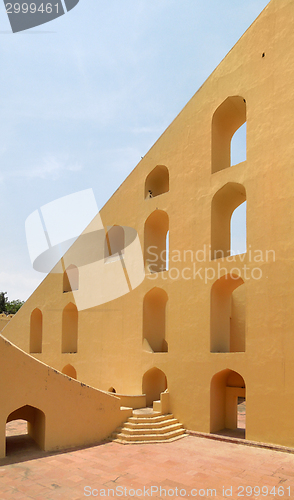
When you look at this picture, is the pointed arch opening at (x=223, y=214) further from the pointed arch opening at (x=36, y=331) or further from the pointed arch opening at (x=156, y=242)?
the pointed arch opening at (x=36, y=331)

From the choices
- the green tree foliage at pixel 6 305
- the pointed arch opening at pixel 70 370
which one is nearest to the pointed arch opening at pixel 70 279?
the pointed arch opening at pixel 70 370

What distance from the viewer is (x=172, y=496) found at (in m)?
6.80

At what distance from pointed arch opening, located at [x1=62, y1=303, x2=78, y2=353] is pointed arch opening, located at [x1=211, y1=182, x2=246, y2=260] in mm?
7622

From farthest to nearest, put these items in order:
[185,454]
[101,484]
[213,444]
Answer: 1. [213,444]
2. [185,454]
3. [101,484]

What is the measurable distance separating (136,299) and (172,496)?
750 cm

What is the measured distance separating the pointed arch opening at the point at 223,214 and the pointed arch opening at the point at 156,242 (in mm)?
2196

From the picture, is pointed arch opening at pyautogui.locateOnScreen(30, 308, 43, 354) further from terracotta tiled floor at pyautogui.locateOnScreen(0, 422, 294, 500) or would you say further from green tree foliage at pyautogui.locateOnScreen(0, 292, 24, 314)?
green tree foliage at pyautogui.locateOnScreen(0, 292, 24, 314)

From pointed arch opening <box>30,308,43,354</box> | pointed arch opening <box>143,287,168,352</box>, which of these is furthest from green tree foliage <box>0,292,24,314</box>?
pointed arch opening <box>143,287,168,352</box>

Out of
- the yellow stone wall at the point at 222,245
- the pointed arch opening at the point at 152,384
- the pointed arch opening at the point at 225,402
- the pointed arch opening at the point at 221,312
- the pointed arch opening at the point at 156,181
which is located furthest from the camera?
the pointed arch opening at the point at 156,181

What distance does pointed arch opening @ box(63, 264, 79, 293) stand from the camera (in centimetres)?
1750

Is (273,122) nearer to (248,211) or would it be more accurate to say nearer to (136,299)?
(248,211)

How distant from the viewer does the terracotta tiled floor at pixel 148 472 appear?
274 inches

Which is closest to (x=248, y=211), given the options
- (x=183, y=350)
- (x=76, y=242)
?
(x=183, y=350)

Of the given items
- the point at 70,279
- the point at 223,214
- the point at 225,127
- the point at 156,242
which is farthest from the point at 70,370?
the point at 225,127
